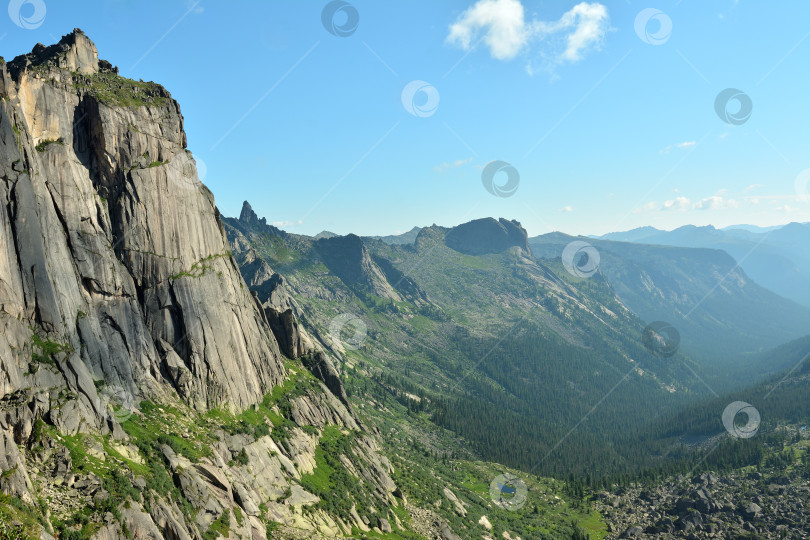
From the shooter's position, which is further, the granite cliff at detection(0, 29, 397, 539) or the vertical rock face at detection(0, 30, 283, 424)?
the vertical rock face at detection(0, 30, 283, 424)

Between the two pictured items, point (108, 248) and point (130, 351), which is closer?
point (130, 351)

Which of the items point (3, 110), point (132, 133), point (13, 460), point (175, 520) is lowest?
point (175, 520)

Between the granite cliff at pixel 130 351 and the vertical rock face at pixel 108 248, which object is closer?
the granite cliff at pixel 130 351

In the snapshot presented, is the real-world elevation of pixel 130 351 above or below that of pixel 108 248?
below

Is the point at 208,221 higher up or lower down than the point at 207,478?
higher up

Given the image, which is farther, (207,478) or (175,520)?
(207,478)

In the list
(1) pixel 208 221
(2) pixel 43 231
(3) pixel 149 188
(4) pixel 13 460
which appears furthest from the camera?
(1) pixel 208 221

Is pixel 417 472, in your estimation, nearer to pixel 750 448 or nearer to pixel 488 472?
pixel 488 472

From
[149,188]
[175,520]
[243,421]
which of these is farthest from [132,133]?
[175,520]
